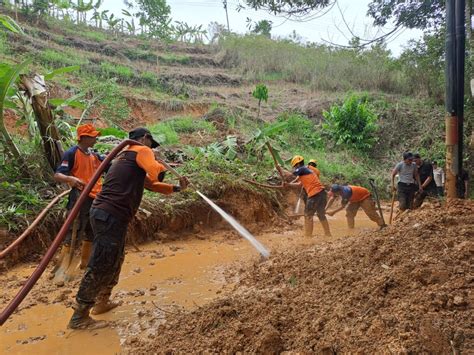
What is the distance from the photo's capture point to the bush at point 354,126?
49.1 feet

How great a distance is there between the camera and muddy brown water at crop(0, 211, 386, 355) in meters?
3.41

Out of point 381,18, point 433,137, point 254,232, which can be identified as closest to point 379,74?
point 433,137

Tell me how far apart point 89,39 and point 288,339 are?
70.3 ft

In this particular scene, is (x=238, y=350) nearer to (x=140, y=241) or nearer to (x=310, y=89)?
(x=140, y=241)

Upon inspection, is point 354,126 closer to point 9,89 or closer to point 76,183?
point 9,89

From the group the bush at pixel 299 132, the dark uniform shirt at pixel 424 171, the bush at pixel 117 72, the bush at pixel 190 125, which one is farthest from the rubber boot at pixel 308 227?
the bush at pixel 117 72

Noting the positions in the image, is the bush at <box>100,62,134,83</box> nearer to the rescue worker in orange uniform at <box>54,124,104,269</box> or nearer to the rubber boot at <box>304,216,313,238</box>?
the rubber boot at <box>304,216,313,238</box>

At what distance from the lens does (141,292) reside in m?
4.53

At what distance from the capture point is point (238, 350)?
2650 millimetres

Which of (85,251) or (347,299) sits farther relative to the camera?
(85,251)

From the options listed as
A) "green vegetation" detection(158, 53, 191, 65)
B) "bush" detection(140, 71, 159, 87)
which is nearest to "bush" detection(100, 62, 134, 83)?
"bush" detection(140, 71, 159, 87)

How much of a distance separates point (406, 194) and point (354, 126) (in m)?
7.22

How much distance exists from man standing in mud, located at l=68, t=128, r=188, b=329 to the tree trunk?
110 inches

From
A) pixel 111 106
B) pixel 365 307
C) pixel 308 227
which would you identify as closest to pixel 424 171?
pixel 308 227
